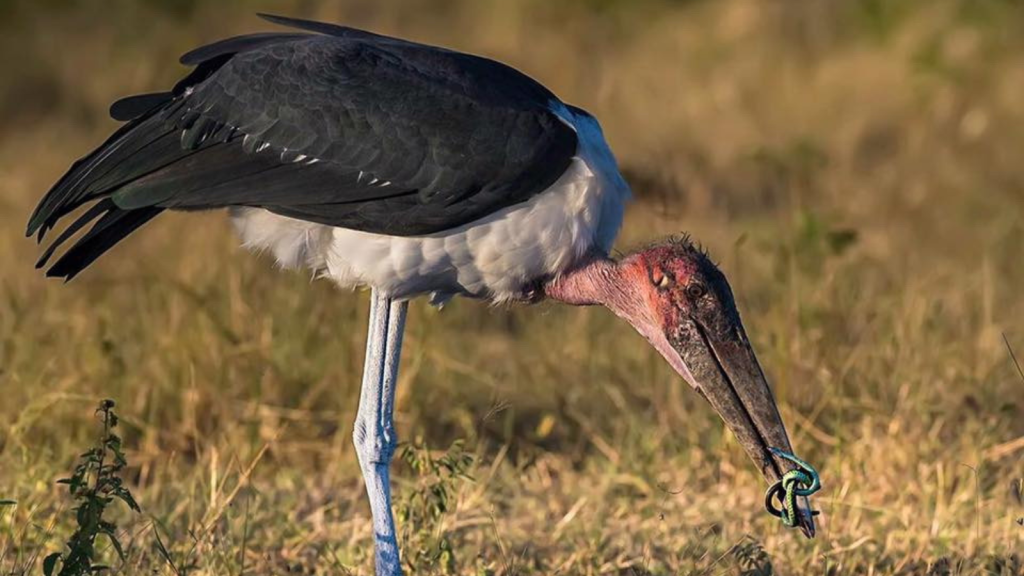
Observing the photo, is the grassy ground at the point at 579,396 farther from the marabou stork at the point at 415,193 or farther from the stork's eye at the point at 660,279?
the stork's eye at the point at 660,279

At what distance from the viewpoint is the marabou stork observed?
4.10 m

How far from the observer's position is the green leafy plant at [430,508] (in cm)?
434

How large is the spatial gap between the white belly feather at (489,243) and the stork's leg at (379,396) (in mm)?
123

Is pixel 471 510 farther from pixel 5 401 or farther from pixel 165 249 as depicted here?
pixel 165 249

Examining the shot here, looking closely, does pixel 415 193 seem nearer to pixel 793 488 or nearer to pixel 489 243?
pixel 489 243

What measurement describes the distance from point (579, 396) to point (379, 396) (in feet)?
5.54

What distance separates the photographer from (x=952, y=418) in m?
5.59

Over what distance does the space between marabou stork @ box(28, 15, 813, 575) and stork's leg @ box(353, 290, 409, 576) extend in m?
0.02

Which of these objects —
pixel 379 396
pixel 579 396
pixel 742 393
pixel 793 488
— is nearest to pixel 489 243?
pixel 379 396

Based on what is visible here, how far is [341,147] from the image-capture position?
4.22 metres

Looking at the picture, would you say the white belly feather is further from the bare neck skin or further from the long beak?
the long beak

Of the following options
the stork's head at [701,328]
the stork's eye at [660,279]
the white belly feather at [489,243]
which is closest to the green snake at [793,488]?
the stork's head at [701,328]

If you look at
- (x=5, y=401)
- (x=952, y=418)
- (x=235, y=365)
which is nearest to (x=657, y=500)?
(x=952, y=418)

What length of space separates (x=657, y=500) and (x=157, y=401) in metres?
1.57
